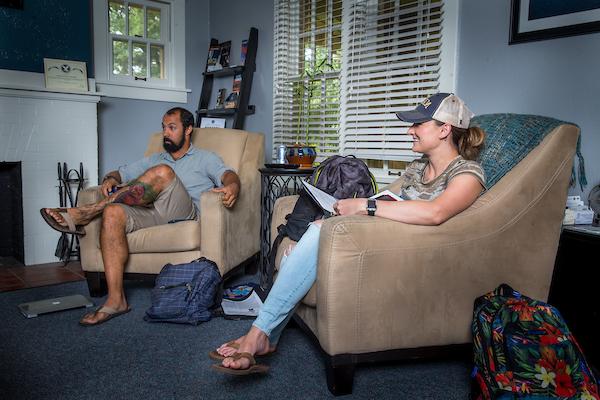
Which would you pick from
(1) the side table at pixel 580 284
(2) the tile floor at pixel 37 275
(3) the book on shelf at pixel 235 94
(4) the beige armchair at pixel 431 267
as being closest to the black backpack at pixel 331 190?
(4) the beige armchair at pixel 431 267

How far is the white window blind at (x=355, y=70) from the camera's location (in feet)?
8.96

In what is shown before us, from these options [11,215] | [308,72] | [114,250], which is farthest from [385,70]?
[11,215]

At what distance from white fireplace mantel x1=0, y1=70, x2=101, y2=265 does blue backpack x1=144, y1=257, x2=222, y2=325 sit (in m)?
1.70

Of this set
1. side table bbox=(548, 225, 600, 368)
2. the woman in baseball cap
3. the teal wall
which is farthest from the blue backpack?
the teal wall

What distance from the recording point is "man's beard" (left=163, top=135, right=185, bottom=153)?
9.72ft

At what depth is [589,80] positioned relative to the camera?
202 cm

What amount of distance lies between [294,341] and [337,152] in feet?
5.21

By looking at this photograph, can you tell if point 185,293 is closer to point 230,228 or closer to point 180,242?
point 180,242

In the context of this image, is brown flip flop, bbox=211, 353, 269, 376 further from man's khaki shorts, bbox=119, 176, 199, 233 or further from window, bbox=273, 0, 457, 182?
window, bbox=273, 0, 457, 182

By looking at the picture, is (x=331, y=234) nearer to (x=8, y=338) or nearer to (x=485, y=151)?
(x=485, y=151)

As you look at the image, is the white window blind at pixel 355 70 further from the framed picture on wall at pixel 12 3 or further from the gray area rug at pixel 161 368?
the framed picture on wall at pixel 12 3

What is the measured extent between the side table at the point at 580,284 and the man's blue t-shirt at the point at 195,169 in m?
1.84

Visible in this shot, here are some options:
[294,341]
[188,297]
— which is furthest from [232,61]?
[294,341]

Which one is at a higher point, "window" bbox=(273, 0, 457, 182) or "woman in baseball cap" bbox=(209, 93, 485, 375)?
"window" bbox=(273, 0, 457, 182)
